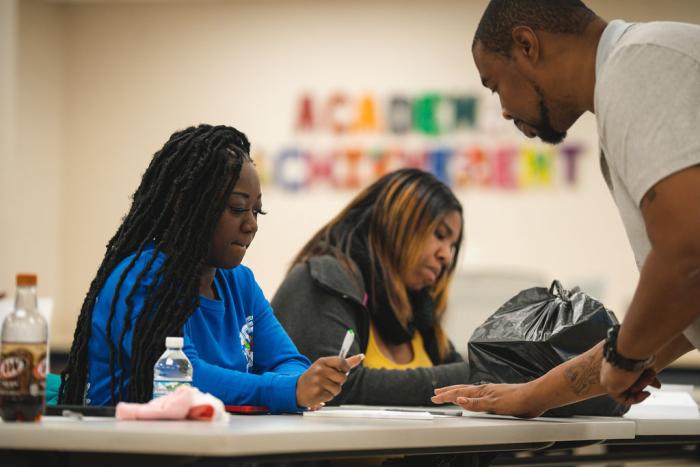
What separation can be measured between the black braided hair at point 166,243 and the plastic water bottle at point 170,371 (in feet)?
0.17

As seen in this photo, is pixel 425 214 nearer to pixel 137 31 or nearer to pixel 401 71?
pixel 401 71

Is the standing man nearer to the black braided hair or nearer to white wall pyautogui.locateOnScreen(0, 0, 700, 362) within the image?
the black braided hair

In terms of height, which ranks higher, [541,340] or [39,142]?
[39,142]

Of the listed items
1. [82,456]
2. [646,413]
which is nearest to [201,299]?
[82,456]

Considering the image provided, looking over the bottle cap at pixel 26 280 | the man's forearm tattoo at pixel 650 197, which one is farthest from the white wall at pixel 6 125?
the man's forearm tattoo at pixel 650 197

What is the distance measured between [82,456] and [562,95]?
97cm

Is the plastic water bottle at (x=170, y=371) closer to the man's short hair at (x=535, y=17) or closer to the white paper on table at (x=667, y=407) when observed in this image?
the man's short hair at (x=535, y=17)

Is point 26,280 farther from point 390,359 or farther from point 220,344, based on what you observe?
point 390,359

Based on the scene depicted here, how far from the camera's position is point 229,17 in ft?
22.3

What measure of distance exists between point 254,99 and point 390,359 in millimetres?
4217

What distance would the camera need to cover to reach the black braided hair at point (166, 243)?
175 cm

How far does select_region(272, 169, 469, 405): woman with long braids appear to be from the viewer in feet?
8.55

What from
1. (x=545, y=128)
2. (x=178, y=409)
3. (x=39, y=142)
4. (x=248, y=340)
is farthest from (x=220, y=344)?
(x=39, y=142)

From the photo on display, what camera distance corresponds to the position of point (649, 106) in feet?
4.71
